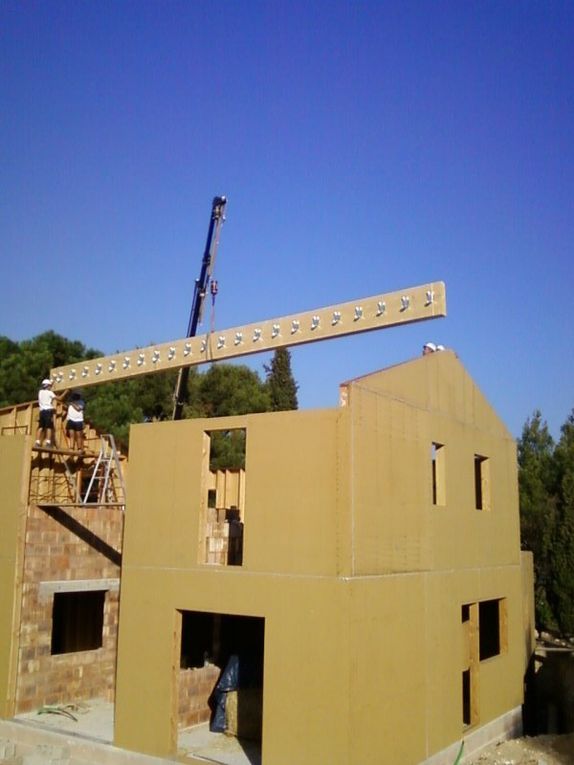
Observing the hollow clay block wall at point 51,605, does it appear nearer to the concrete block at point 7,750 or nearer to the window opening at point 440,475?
the concrete block at point 7,750

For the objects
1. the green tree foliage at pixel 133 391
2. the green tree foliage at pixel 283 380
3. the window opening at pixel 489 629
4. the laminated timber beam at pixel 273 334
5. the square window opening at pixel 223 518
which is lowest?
the window opening at pixel 489 629

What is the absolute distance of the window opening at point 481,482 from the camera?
14617 mm

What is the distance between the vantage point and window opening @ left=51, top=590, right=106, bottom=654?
16297 millimetres

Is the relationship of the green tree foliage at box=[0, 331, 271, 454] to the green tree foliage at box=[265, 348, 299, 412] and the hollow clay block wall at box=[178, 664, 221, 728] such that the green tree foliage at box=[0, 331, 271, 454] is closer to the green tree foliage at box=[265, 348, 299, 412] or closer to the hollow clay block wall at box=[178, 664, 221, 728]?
the green tree foliage at box=[265, 348, 299, 412]

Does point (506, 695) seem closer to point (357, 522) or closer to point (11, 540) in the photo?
point (357, 522)

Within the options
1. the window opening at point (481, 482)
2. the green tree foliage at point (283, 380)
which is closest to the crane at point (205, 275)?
the window opening at point (481, 482)

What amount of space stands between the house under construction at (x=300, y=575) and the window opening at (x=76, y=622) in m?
1.46

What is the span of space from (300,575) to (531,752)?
20.2 ft

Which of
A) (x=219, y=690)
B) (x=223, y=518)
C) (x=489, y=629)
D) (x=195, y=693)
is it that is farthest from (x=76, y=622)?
(x=489, y=629)

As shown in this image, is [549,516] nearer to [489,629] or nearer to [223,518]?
[489,629]

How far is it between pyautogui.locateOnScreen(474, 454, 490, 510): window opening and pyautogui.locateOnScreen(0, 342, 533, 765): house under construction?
0.05 metres

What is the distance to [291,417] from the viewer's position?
411 inches

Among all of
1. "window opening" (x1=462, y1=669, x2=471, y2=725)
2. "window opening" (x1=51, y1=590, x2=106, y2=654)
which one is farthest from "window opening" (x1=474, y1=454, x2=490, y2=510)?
"window opening" (x1=51, y1=590, x2=106, y2=654)

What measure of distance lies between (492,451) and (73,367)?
873 cm
